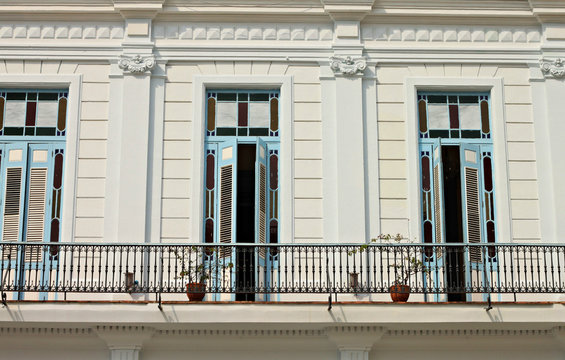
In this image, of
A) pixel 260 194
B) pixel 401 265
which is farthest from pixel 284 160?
pixel 401 265

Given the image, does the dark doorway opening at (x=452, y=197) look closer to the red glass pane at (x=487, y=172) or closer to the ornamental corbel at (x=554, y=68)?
the red glass pane at (x=487, y=172)

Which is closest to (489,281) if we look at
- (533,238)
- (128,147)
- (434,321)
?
(533,238)

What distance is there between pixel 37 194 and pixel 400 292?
559 cm

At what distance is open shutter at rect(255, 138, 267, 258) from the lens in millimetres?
13930

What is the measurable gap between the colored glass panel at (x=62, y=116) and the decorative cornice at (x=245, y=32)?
1.74 m

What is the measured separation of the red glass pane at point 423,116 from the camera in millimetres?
14514

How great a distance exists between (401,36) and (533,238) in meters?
3.70

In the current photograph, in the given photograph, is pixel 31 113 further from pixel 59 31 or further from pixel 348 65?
pixel 348 65

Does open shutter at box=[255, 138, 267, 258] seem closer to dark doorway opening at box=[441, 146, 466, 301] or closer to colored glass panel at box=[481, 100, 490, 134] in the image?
dark doorway opening at box=[441, 146, 466, 301]

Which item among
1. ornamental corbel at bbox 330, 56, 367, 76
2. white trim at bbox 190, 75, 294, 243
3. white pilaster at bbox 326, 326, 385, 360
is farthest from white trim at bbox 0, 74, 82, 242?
white pilaster at bbox 326, 326, 385, 360

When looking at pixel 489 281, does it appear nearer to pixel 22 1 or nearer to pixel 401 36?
pixel 401 36

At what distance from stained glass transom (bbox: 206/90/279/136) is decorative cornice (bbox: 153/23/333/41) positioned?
0.87 metres

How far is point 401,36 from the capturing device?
14.7 meters

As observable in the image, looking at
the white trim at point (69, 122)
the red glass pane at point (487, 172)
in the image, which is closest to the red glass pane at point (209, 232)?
the white trim at point (69, 122)
